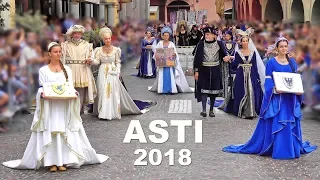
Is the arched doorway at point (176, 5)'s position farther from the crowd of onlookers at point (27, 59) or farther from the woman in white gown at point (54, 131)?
the woman in white gown at point (54, 131)

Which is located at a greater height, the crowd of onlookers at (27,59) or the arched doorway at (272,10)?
the arched doorway at (272,10)

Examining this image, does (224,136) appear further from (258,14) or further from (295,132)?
(258,14)

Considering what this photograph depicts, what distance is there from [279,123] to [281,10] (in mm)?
33081

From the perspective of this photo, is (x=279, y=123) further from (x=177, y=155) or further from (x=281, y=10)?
(x=281, y=10)

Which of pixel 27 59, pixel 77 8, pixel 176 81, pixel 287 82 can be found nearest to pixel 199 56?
pixel 27 59

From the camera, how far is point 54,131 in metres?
7.29

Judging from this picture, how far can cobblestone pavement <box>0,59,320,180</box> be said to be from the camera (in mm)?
7242

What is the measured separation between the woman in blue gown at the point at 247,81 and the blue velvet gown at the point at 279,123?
135 inches

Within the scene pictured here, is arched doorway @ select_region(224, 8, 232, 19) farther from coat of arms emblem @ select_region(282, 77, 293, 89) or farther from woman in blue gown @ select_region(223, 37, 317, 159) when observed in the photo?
coat of arms emblem @ select_region(282, 77, 293, 89)

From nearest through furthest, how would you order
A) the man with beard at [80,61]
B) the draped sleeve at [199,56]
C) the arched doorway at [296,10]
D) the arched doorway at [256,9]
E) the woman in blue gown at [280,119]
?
1. the woman in blue gown at [280,119]
2. the man with beard at [80,61]
3. the draped sleeve at [199,56]
4. the arched doorway at [296,10]
5. the arched doorway at [256,9]

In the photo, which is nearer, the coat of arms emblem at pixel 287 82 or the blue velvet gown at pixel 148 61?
the coat of arms emblem at pixel 287 82

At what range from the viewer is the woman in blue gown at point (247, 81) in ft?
38.6

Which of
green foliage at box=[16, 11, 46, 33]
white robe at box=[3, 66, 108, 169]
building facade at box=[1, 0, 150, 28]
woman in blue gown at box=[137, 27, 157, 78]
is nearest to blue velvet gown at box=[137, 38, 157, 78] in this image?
woman in blue gown at box=[137, 27, 157, 78]

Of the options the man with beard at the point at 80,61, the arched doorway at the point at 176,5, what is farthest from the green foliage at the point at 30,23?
the arched doorway at the point at 176,5
